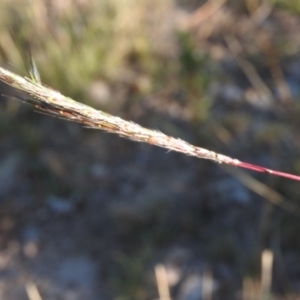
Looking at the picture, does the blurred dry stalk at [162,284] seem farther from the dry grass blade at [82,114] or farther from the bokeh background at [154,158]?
the dry grass blade at [82,114]

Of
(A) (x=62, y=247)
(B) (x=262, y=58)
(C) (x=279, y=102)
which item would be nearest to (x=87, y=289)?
(A) (x=62, y=247)

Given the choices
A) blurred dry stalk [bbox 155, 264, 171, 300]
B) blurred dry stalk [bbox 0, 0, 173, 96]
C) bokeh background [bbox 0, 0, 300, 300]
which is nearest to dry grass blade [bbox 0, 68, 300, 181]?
bokeh background [bbox 0, 0, 300, 300]

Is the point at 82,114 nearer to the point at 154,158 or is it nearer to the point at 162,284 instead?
the point at 162,284

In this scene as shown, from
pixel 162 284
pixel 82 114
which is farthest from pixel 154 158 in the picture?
pixel 82 114

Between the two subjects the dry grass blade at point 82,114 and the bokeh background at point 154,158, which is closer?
the dry grass blade at point 82,114

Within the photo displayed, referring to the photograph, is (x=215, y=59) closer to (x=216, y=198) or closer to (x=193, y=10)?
(x=193, y=10)

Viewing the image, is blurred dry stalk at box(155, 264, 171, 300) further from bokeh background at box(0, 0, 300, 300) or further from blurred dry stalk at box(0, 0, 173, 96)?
blurred dry stalk at box(0, 0, 173, 96)

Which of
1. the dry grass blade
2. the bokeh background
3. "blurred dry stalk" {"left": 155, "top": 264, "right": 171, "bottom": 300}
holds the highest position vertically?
the bokeh background

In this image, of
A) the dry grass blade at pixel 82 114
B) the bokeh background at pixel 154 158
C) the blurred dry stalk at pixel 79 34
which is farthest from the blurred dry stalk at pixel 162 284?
the dry grass blade at pixel 82 114

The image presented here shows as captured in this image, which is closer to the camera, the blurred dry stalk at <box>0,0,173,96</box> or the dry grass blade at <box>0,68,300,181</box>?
the dry grass blade at <box>0,68,300,181</box>
